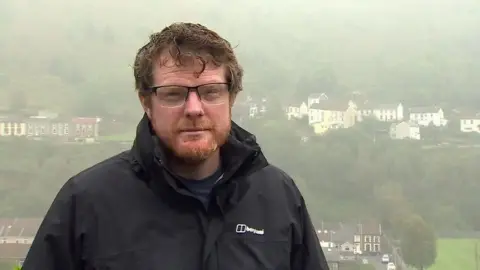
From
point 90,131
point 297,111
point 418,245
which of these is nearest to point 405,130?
point 297,111

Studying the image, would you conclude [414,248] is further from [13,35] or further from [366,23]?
[13,35]

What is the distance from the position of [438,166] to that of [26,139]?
123 inches

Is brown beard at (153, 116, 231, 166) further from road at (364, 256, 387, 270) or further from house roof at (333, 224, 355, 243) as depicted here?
road at (364, 256, 387, 270)

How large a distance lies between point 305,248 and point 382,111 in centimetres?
335

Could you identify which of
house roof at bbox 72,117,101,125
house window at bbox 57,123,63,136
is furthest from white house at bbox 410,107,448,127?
house window at bbox 57,123,63,136

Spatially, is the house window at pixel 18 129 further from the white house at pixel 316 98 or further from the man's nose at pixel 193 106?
the man's nose at pixel 193 106

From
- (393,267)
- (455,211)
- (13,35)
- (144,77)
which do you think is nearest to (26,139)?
(13,35)

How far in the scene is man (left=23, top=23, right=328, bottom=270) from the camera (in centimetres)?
101

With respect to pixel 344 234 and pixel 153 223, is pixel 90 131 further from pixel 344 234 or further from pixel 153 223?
pixel 153 223

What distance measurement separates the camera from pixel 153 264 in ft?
3.30

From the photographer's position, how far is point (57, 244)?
99cm

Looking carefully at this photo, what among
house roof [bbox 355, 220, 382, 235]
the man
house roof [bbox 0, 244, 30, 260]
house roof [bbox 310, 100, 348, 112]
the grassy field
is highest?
house roof [bbox 310, 100, 348, 112]

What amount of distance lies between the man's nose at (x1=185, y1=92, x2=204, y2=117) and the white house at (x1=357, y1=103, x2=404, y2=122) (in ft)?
11.0

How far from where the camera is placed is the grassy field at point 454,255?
341 centimetres
